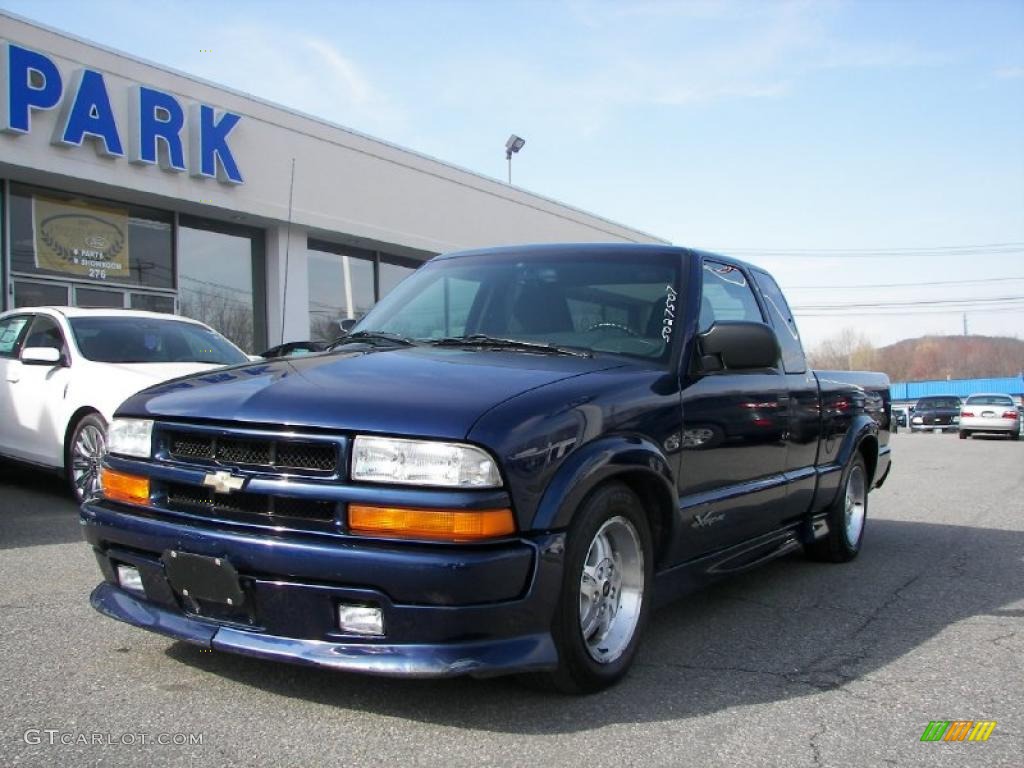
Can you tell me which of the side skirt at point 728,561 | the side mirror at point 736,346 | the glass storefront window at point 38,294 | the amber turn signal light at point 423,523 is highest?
the glass storefront window at point 38,294

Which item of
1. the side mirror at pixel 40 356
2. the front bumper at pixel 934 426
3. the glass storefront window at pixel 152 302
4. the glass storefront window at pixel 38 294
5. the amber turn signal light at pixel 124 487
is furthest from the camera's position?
the front bumper at pixel 934 426

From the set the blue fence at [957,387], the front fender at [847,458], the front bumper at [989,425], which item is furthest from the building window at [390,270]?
the blue fence at [957,387]

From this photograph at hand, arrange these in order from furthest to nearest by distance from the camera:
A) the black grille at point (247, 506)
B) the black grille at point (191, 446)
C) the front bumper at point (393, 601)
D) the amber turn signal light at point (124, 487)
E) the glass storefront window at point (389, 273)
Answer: the glass storefront window at point (389, 273)
the amber turn signal light at point (124, 487)
the black grille at point (191, 446)
the black grille at point (247, 506)
the front bumper at point (393, 601)

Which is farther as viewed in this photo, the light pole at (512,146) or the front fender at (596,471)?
the light pole at (512,146)

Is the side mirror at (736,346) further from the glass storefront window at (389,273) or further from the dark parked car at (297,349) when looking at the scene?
the glass storefront window at (389,273)

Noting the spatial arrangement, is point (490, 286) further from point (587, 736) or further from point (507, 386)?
point (587, 736)

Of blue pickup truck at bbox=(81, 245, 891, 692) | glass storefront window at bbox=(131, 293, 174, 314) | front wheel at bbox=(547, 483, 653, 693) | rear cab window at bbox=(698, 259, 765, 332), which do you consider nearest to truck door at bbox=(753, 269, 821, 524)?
rear cab window at bbox=(698, 259, 765, 332)

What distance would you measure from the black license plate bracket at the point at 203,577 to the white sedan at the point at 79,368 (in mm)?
3979

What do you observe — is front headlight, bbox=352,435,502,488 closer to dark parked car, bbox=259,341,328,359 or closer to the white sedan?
dark parked car, bbox=259,341,328,359

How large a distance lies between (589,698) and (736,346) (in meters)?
1.59

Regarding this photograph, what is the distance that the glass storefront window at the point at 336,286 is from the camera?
1700 centimetres

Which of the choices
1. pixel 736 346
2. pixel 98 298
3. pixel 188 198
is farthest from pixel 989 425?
pixel 736 346

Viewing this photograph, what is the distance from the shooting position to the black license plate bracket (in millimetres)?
2900

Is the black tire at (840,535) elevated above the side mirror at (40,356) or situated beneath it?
situated beneath
